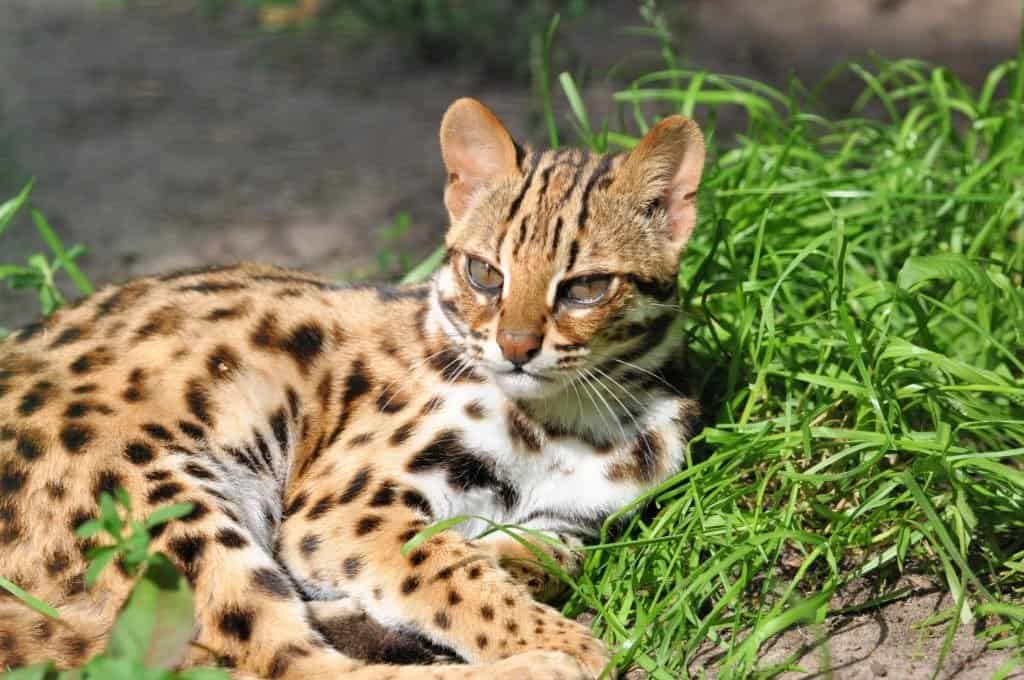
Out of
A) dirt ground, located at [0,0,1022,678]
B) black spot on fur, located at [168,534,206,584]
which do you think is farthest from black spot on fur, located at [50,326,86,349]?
dirt ground, located at [0,0,1022,678]

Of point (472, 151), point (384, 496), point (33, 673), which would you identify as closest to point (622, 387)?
point (384, 496)

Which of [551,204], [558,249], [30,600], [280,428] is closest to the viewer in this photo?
[30,600]

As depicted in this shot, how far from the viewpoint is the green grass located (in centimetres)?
370

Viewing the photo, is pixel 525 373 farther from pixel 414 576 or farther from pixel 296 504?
pixel 296 504

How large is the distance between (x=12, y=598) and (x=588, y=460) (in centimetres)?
170

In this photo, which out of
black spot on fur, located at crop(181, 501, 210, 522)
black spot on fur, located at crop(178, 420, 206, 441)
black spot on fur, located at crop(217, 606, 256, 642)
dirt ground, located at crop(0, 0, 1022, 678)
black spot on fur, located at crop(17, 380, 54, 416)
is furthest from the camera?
dirt ground, located at crop(0, 0, 1022, 678)

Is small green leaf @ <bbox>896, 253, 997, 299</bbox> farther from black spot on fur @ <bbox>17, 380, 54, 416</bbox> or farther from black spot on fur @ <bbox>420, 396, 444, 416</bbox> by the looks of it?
black spot on fur @ <bbox>17, 380, 54, 416</bbox>

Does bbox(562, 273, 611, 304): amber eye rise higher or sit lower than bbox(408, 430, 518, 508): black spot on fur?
higher

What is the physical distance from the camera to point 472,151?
4066 mm

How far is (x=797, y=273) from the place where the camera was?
487 cm

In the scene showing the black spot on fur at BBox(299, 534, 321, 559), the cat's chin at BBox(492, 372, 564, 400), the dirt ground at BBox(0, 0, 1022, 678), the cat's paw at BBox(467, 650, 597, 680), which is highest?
the cat's chin at BBox(492, 372, 564, 400)

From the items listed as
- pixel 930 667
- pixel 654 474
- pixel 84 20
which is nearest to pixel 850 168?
pixel 654 474

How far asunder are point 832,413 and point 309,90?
515cm

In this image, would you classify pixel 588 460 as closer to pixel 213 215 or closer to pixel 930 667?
pixel 930 667
